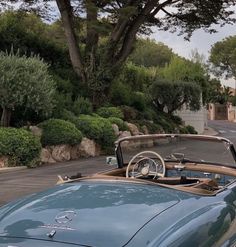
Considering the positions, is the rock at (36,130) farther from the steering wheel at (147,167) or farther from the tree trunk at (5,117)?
the steering wheel at (147,167)

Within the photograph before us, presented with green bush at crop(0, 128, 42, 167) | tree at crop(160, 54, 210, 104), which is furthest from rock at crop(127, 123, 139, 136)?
tree at crop(160, 54, 210, 104)

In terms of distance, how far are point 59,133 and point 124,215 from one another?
1509cm

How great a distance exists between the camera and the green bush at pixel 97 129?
2028 cm

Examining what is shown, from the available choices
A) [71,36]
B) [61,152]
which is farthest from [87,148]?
[71,36]

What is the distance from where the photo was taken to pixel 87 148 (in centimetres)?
2003

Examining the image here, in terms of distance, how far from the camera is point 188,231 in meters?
3.25

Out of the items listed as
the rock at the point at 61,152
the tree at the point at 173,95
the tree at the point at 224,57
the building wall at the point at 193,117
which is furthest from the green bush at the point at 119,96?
the tree at the point at 224,57

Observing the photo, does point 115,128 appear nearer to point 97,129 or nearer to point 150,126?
point 97,129

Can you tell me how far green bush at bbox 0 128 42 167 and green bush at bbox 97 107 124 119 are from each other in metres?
7.10

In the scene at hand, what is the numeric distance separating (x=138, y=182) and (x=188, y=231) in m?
0.77

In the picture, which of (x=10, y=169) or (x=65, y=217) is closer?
(x=65, y=217)

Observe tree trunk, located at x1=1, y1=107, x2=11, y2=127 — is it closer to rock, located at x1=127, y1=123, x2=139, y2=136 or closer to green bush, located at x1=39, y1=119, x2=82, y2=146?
green bush, located at x1=39, y1=119, x2=82, y2=146

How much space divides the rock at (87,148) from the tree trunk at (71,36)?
278 inches

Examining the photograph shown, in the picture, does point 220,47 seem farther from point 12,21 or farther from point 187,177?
point 187,177
